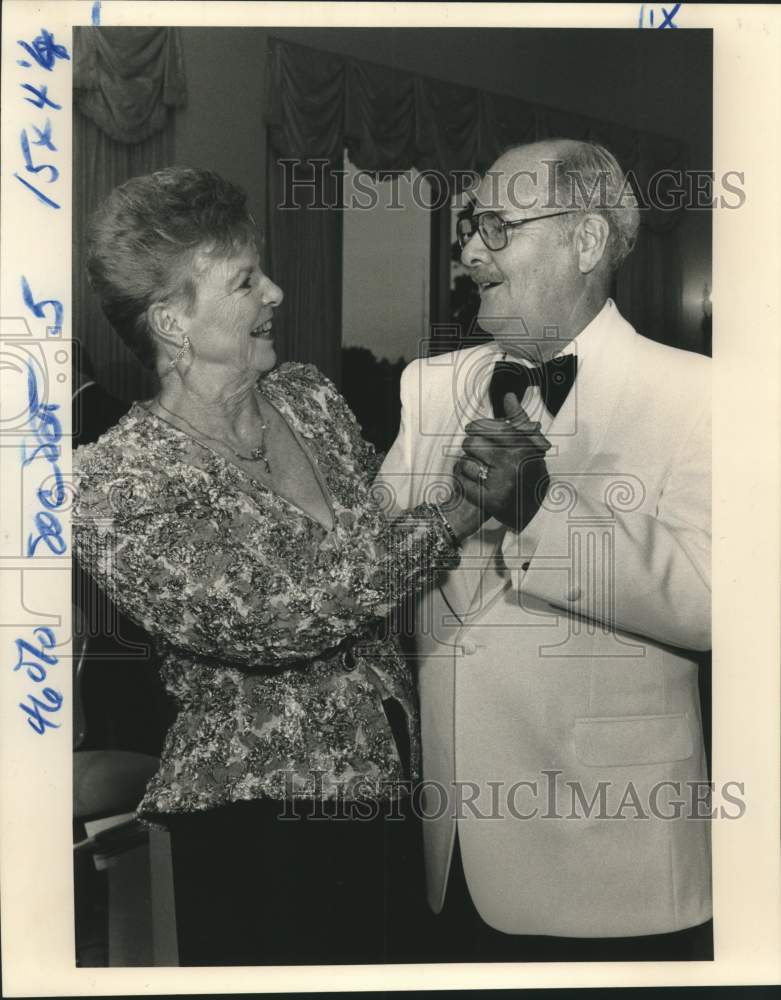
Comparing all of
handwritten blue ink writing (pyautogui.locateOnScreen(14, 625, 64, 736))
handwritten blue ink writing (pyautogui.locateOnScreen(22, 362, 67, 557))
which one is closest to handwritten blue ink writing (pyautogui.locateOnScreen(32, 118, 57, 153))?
handwritten blue ink writing (pyautogui.locateOnScreen(22, 362, 67, 557))

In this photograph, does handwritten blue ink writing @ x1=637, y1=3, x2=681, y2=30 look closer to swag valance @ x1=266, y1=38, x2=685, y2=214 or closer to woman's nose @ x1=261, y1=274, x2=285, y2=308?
swag valance @ x1=266, y1=38, x2=685, y2=214

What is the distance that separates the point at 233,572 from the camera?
260cm

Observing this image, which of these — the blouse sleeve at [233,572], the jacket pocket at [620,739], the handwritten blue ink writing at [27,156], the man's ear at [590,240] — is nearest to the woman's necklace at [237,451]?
the blouse sleeve at [233,572]

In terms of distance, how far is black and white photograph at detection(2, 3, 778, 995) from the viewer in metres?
2.66

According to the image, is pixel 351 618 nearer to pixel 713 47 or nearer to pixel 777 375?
pixel 777 375

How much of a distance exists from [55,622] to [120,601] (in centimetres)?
20

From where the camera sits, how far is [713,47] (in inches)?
110

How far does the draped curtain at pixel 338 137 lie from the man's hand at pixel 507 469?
40 centimetres

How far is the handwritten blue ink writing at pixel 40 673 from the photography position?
277 centimetres

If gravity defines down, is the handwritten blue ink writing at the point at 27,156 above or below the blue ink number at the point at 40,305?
above

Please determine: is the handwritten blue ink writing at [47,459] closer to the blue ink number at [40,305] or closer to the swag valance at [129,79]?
the blue ink number at [40,305]

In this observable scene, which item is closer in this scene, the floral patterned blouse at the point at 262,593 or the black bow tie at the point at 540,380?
the floral patterned blouse at the point at 262,593

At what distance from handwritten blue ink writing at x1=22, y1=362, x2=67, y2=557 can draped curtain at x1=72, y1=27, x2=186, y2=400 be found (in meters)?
0.15

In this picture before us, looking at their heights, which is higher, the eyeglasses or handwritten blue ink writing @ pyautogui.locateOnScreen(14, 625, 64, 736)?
the eyeglasses
